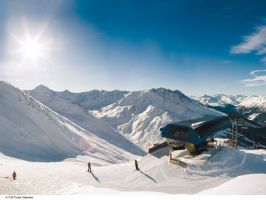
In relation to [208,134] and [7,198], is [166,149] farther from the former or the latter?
[7,198]

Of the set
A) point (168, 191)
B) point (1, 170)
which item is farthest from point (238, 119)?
point (1, 170)

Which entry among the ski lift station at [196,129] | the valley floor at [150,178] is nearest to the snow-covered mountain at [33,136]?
the valley floor at [150,178]

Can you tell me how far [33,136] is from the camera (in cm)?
8850

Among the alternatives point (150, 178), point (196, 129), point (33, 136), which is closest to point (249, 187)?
point (150, 178)

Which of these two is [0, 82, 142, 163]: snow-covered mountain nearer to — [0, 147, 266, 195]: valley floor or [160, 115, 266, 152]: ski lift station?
[0, 147, 266, 195]: valley floor

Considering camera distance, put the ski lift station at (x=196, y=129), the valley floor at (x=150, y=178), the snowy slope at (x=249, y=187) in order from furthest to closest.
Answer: the ski lift station at (x=196, y=129) → the valley floor at (x=150, y=178) → the snowy slope at (x=249, y=187)

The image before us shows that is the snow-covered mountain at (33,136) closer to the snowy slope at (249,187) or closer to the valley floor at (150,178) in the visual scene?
the valley floor at (150,178)

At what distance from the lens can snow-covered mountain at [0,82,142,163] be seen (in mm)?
76938

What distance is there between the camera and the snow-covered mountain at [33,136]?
7694 centimetres

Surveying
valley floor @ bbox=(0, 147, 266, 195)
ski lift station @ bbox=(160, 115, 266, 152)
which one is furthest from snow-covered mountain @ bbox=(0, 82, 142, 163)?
ski lift station @ bbox=(160, 115, 266, 152)

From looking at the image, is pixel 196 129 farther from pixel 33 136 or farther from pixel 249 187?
pixel 33 136

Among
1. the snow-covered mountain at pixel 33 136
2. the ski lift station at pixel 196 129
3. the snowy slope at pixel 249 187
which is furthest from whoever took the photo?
the snow-covered mountain at pixel 33 136

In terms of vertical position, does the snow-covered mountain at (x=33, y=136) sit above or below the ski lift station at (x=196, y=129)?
above

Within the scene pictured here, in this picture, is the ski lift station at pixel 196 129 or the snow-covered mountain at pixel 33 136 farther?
the snow-covered mountain at pixel 33 136
